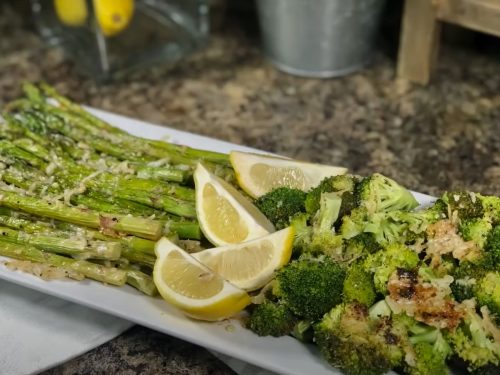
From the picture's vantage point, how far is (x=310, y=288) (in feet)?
4.28

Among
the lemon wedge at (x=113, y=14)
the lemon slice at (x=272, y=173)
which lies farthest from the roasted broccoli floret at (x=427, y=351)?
the lemon wedge at (x=113, y=14)

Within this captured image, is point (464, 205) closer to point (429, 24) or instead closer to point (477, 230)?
point (477, 230)

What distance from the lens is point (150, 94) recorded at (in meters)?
2.44

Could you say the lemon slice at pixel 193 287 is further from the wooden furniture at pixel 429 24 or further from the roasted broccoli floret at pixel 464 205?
the wooden furniture at pixel 429 24

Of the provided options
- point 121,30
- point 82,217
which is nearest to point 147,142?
point 82,217

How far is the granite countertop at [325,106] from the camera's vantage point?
6.86 feet

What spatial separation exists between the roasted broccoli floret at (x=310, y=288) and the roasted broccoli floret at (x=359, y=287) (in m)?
0.02

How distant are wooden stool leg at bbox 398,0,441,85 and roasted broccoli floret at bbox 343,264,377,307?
3.88 feet

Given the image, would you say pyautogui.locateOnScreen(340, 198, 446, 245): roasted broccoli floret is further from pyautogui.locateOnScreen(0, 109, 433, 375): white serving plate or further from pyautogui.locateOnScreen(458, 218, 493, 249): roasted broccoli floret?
pyautogui.locateOnScreen(0, 109, 433, 375): white serving plate

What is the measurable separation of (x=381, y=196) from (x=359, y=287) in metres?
0.23

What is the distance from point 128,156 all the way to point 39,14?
4.03 ft

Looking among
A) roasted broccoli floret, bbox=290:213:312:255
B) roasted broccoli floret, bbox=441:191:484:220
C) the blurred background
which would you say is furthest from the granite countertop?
roasted broccoli floret, bbox=290:213:312:255

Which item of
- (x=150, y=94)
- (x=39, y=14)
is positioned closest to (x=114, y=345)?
(x=150, y=94)

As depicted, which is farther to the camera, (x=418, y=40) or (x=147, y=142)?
(x=418, y=40)
